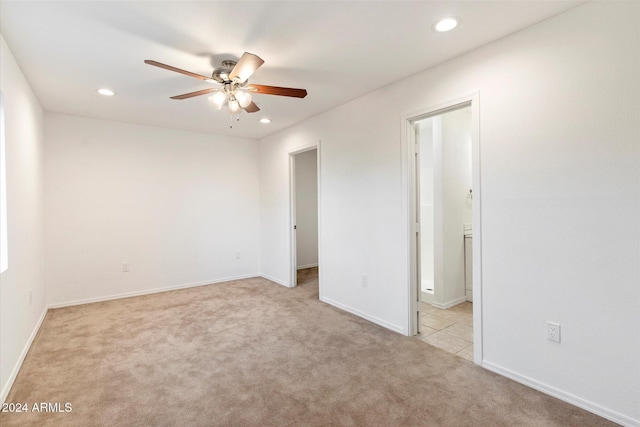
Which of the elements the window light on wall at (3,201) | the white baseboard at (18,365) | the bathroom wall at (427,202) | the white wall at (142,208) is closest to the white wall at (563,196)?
the bathroom wall at (427,202)

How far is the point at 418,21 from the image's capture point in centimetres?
204

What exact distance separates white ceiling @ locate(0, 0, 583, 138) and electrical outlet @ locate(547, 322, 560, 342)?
6.70 ft

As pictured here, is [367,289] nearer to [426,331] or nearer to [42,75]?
[426,331]

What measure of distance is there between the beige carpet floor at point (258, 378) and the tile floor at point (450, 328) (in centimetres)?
17

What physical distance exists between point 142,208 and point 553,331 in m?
5.05

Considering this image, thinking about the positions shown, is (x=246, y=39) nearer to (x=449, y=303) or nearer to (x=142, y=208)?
(x=142, y=208)

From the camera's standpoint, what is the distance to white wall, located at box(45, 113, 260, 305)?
13.4 feet

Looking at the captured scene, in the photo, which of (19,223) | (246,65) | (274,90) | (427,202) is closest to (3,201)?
(19,223)

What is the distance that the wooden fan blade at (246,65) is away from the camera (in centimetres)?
202

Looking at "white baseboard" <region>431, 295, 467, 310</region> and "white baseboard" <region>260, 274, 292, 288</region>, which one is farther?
"white baseboard" <region>260, 274, 292, 288</region>

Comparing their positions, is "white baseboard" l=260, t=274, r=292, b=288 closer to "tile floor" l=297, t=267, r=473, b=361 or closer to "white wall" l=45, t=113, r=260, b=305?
"white wall" l=45, t=113, r=260, b=305

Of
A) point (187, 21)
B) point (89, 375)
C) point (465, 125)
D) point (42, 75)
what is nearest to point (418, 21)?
point (187, 21)

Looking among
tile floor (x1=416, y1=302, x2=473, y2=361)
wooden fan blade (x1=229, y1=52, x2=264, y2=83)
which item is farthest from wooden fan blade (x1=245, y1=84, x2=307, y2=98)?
tile floor (x1=416, y1=302, x2=473, y2=361)

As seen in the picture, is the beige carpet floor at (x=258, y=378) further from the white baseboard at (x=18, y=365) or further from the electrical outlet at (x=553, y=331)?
the electrical outlet at (x=553, y=331)
